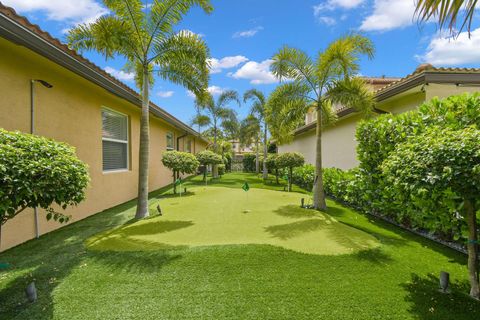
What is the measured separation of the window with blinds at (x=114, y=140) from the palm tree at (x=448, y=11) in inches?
326

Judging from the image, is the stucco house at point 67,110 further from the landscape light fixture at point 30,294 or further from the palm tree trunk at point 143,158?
the landscape light fixture at point 30,294

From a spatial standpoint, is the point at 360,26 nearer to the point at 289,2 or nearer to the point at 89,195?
the point at 289,2

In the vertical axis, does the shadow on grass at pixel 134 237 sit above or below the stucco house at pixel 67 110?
below

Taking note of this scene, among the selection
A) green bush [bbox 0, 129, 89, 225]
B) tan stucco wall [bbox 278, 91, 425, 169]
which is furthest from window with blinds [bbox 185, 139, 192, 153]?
green bush [bbox 0, 129, 89, 225]

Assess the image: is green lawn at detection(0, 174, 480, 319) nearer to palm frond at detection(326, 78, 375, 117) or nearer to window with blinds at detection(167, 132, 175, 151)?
palm frond at detection(326, 78, 375, 117)

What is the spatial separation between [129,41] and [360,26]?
6.73 metres

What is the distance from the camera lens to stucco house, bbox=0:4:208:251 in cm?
432

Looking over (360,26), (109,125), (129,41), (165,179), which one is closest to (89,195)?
(109,125)

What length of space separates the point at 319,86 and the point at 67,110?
7.32 m

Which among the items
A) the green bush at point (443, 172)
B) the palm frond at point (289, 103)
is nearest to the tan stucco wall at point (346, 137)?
the palm frond at point (289, 103)

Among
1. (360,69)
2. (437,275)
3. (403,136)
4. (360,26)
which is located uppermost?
(360,26)

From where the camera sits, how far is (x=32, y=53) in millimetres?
4660

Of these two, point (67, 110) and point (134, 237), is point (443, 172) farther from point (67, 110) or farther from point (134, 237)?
point (67, 110)

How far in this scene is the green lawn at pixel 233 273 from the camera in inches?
106
